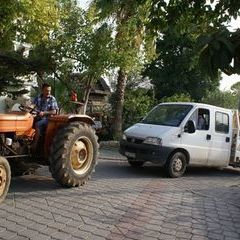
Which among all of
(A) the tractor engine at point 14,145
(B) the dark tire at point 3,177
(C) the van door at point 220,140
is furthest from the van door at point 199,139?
(B) the dark tire at point 3,177

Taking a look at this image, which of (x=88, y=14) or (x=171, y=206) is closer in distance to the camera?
(x=171, y=206)

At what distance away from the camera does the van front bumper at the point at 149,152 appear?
12.1 meters

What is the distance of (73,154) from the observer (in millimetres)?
9562

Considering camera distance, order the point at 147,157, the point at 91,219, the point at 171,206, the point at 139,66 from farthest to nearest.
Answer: the point at 139,66 < the point at 147,157 < the point at 171,206 < the point at 91,219

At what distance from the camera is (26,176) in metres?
10.3

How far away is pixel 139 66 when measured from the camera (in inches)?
792

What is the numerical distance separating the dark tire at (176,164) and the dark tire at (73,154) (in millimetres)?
2689

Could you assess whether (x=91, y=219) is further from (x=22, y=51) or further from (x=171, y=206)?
(x=22, y=51)

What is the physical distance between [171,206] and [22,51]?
38.8 ft

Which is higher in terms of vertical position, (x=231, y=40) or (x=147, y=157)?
(x=231, y=40)

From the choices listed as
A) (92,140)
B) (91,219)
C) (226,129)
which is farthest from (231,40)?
(226,129)

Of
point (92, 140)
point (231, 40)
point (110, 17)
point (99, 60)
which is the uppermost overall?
point (110, 17)

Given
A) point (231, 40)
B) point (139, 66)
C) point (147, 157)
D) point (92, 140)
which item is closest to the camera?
point (231, 40)

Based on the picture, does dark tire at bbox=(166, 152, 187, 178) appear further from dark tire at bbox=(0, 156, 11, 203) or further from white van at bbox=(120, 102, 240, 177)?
dark tire at bbox=(0, 156, 11, 203)
